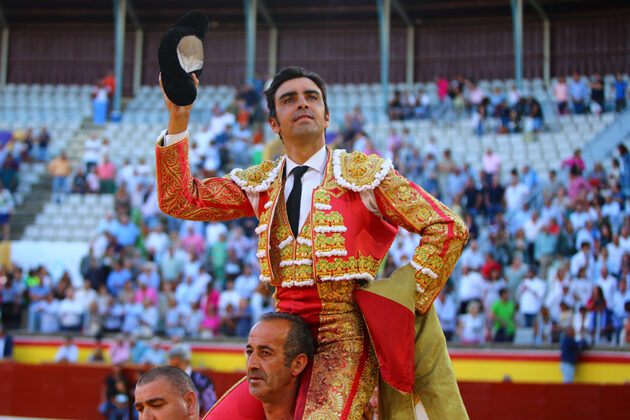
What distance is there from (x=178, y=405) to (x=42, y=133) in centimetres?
1284

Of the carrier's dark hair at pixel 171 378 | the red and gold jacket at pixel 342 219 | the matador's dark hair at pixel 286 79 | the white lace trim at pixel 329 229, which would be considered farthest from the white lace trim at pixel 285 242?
the carrier's dark hair at pixel 171 378

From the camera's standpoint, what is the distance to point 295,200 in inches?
114

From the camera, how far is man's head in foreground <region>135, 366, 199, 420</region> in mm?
2801

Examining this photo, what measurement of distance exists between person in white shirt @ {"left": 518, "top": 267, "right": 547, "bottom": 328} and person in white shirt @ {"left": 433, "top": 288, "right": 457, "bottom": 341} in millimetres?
678

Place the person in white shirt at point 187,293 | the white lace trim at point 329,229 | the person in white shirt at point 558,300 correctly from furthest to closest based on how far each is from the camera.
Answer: the person in white shirt at point 187,293, the person in white shirt at point 558,300, the white lace trim at point 329,229

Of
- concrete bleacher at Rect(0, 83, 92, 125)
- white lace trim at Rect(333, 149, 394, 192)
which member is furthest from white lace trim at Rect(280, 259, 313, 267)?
concrete bleacher at Rect(0, 83, 92, 125)

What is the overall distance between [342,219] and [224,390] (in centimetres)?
553

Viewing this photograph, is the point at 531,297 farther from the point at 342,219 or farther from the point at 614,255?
the point at 342,219

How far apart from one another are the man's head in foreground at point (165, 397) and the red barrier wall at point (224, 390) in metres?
4.95

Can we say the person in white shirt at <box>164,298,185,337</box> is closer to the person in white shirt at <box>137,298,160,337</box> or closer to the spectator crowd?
the spectator crowd

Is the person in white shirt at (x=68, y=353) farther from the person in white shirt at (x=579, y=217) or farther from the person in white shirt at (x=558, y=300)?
the person in white shirt at (x=579, y=217)

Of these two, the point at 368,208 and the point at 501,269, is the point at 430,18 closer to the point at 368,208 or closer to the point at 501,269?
the point at 501,269

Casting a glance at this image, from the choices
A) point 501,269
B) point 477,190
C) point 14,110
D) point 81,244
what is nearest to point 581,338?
point 501,269

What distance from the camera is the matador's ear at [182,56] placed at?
8.96 feet
